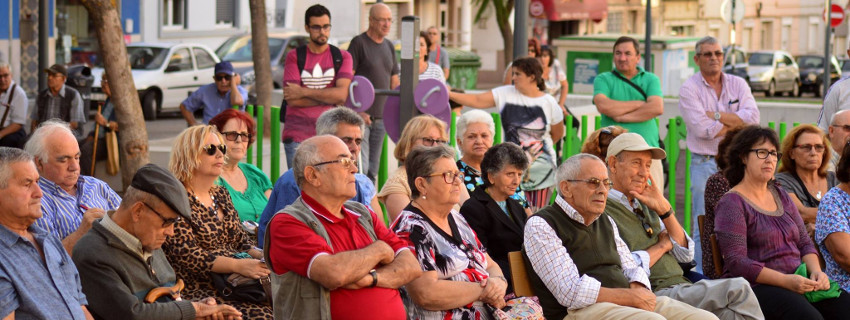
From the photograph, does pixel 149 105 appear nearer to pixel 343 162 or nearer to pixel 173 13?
pixel 173 13

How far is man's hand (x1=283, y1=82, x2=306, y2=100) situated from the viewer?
30.7ft

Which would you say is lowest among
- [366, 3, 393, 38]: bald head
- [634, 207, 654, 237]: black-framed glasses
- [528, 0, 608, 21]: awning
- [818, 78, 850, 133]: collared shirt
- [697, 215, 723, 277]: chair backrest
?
[697, 215, 723, 277]: chair backrest

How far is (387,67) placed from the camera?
10648 millimetres

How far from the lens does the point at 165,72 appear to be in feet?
80.6

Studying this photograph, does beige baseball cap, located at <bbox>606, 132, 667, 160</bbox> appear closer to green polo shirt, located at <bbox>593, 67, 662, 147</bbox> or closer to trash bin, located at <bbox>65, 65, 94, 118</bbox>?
green polo shirt, located at <bbox>593, 67, 662, 147</bbox>

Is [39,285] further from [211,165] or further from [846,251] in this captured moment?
[846,251]

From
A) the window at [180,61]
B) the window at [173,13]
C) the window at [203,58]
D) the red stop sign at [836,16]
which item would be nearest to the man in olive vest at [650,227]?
the window at [180,61]

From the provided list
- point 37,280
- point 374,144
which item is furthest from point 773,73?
point 37,280

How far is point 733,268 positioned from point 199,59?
64.7 ft

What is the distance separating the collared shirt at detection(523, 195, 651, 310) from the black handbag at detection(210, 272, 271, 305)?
1285 mm

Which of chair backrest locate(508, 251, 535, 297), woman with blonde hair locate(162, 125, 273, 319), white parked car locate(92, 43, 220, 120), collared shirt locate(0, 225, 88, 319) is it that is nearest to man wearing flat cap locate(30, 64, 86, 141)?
woman with blonde hair locate(162, 125, 273, 319)

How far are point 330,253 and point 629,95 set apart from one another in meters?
5.00

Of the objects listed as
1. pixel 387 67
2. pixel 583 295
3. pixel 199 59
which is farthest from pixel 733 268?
pixel 199 59

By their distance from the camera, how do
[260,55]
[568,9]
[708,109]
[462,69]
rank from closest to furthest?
[708,109] < [260,55] < [462,69] < [568,9]
